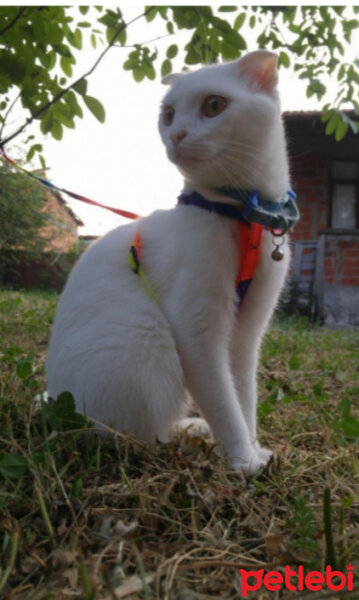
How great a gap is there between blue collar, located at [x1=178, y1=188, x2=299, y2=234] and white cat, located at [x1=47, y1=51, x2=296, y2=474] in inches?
0.7

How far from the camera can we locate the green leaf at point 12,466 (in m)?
1.22

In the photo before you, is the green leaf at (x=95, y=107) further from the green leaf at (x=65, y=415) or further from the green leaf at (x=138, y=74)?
the green leaf at (x=65, y=415)

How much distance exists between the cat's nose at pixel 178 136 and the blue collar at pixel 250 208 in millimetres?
201

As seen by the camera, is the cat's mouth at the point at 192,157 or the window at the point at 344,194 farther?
the window at the point at 344,194

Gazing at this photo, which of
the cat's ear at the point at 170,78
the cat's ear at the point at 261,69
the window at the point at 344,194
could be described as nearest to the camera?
the cat's ear at the point at 261,69

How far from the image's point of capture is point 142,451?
4.82 feet

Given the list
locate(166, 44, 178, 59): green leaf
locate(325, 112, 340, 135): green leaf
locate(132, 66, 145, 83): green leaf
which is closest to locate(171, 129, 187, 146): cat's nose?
locate(132, 66, 145, 83): green leaf

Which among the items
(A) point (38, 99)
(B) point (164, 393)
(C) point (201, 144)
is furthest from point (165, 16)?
(B) point (164, 393)

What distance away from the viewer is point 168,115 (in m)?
1.79

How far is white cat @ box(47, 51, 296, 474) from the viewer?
1593 millimetres

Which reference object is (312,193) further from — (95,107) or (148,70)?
(95,107)

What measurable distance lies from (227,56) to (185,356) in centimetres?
132

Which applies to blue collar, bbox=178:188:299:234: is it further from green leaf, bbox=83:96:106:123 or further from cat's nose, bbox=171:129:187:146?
green leaf, bbox=83:96:106:123

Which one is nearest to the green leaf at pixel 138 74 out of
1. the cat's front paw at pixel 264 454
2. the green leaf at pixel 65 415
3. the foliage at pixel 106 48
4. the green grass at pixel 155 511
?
the foliage at pixel 106 48
